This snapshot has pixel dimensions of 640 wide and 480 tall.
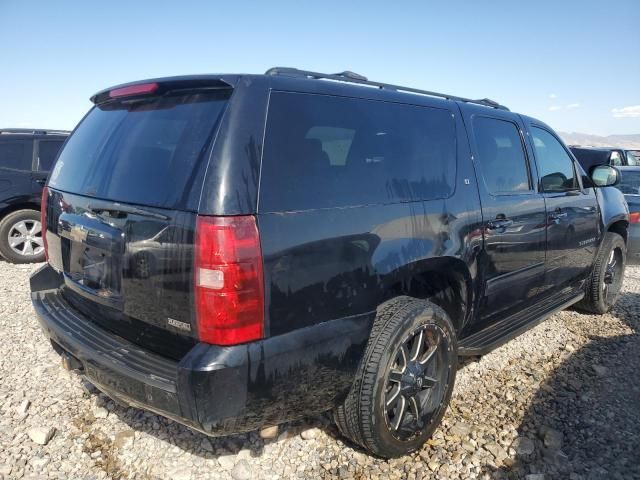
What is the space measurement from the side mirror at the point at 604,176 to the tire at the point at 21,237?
23.4ft

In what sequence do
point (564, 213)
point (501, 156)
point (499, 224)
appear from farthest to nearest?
1. point (564, 213)
2. point (501, 156)
3. point (499, 224)

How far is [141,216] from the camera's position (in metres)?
1.94

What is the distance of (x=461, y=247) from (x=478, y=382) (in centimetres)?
124

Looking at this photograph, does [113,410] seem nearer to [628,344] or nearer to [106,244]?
[106,244]

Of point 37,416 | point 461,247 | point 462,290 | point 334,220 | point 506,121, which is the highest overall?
point 506,121

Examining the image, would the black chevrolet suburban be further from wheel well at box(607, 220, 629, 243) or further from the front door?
wheel well at box(607, 220, 629, 243)

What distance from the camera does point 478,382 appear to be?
3.41 meters

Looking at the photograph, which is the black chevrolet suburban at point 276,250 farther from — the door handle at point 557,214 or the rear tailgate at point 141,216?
the door handle at point 557,214

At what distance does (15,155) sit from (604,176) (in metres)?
7.35

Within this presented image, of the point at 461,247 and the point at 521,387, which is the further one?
the point at 521,387

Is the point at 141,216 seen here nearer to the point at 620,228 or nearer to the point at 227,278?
the point at 227,278

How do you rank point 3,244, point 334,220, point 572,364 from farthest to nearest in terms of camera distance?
point 3,244 → point 572,364 → point 334,220

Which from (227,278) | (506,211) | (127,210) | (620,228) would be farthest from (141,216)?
(620,228)

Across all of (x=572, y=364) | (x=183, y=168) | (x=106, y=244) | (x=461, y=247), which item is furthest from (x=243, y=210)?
(x=572, y=364)
